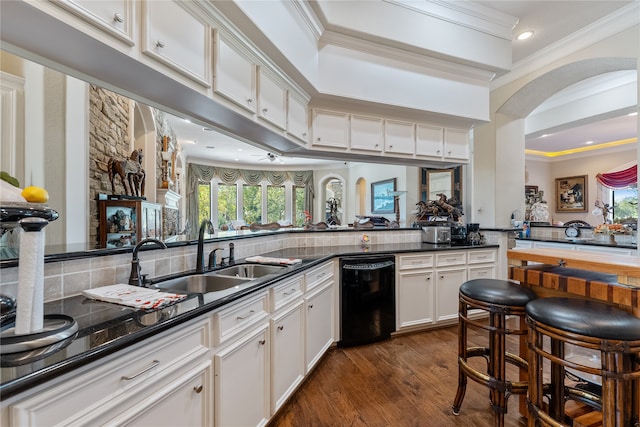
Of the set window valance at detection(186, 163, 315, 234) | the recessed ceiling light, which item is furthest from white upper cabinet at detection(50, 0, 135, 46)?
window valance at detection(186, 163, 315, 234)

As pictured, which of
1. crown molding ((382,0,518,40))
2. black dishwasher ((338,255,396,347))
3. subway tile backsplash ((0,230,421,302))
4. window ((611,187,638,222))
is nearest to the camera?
subway tile backsplash ((0,230,421,302))

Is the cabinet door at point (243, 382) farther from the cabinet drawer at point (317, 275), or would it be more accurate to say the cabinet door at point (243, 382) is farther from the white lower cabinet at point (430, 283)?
the white lower cabinet at point (430, 283)

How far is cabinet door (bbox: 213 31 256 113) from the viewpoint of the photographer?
169cm

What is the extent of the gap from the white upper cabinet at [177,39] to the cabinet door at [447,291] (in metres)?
2.89

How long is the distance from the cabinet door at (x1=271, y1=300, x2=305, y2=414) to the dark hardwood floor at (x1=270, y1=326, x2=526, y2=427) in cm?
15

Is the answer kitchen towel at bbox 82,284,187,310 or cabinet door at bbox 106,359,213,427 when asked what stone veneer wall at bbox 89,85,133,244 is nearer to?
kitchen towel at bbox 82,284,187,310

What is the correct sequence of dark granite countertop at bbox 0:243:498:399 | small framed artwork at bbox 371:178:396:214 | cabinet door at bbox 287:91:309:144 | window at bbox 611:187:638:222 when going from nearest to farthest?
1. dark granite countertop at bbox 0:243:498:399
2. cabinet door at bbox 287:91:309:144
3. window at bbox 611:187:638:222
4. small framed artwork at bbox 371:178:396:214

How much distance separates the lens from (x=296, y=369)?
1.96m

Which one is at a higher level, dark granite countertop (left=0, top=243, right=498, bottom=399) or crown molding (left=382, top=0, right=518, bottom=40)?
crown molding (left=382, top=0, right=518, bottom=40)

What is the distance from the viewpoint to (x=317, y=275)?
2297 mm

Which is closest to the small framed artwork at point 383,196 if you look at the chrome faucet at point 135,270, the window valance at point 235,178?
the window valance at point 235,178

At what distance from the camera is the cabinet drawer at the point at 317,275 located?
2.14 metres

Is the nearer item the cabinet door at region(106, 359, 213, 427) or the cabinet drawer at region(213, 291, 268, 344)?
the cabinet door at region(106, 359, 213, 427)

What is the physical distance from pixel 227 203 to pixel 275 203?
1725 millimetres
